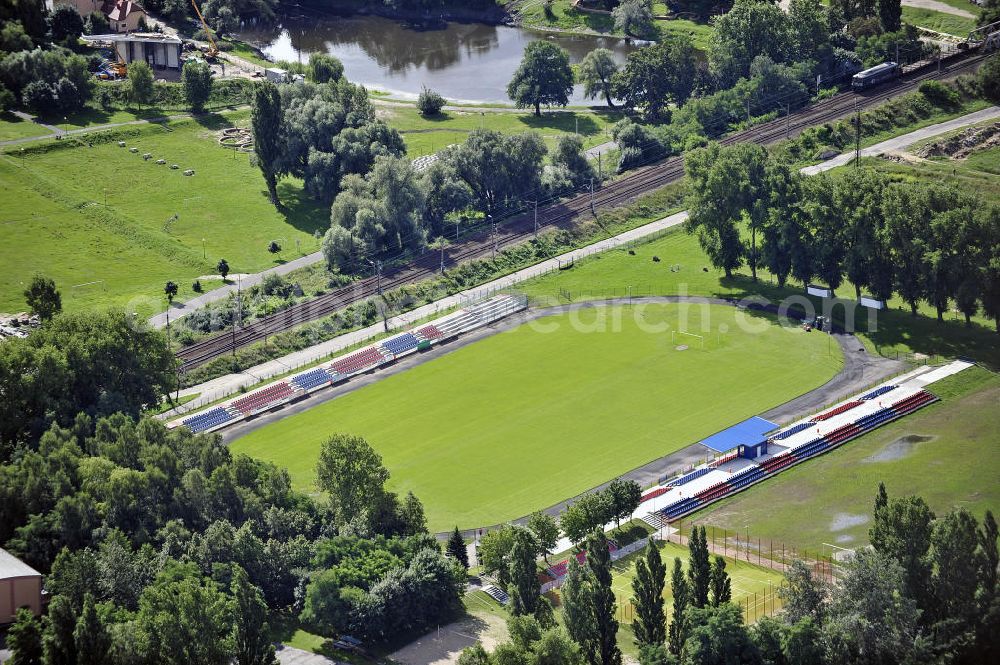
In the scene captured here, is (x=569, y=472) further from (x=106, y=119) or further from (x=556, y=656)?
(x=106, y=119)

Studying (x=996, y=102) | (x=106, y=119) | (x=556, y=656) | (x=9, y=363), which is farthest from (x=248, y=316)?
(x=996, y=102)

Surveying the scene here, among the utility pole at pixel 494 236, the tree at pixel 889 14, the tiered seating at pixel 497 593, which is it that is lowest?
the tiered seating at pixel 497 593

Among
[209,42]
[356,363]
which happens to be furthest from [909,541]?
[209,42]

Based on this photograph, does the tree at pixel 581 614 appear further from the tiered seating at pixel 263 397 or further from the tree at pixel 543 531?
the tiered seating at pixel 263 397

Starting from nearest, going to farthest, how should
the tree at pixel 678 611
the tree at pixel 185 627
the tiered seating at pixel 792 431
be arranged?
the tree at pixel 185 627 → the tree at pixel 678 611 → the tiered seating at pixel 792 431

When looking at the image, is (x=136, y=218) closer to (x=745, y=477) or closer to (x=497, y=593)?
(x=497, y=593)

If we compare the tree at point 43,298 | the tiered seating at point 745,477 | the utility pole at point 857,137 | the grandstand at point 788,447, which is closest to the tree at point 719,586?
the grandstand at point 788,447
